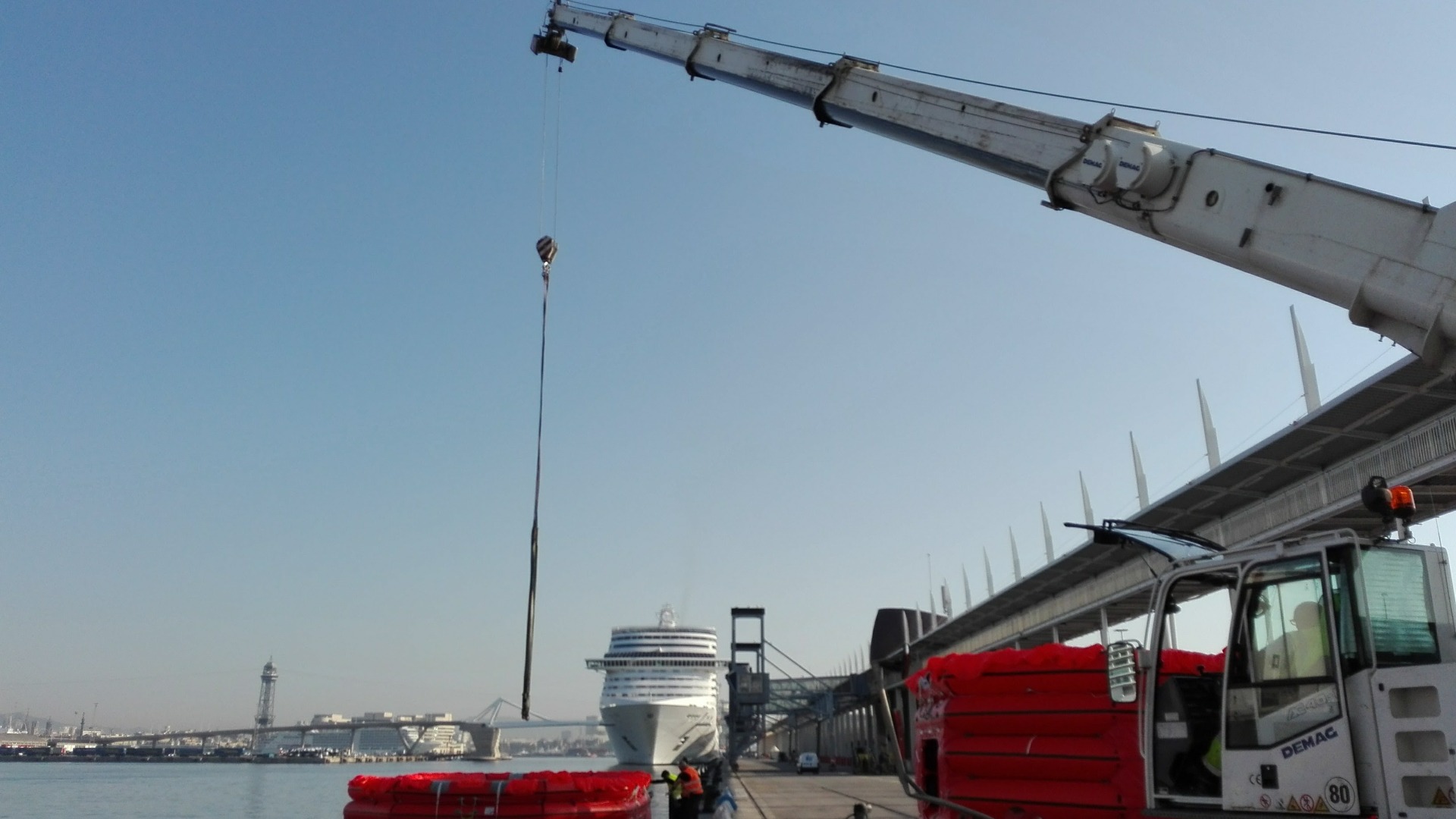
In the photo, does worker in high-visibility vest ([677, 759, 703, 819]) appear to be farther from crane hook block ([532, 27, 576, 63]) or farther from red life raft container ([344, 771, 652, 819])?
crane hook block ([532, 27, 576, 63])

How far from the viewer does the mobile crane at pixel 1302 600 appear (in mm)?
6207

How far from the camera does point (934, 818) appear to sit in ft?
35.3

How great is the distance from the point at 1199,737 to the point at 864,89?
10019 millimetres

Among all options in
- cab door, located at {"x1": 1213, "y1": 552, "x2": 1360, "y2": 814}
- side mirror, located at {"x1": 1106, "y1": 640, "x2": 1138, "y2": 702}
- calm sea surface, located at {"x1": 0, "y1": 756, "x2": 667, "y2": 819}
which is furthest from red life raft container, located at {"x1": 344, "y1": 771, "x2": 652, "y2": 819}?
calm sea surface, located at {"x1": 0, "y1": 756, "x2": 667, "y2": 819}

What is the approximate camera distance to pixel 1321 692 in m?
6.55

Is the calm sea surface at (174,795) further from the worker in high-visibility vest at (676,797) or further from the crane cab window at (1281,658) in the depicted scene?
the crane cab window at (1281,658)

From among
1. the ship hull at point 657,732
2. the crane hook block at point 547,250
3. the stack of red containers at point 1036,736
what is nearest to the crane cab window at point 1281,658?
the stack of red containers at point 1036,736

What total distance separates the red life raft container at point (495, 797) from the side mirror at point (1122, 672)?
14.2m

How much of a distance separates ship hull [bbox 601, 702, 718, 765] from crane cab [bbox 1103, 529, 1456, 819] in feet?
229

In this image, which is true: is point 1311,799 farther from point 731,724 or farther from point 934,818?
point 731,724

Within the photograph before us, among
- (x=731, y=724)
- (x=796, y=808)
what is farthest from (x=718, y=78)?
(x=731, y=724)

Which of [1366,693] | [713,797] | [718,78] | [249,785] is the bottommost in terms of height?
[249,785]

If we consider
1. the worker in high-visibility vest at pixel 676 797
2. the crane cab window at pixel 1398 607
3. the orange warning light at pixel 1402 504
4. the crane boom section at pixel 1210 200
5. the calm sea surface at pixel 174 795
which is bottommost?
the calm sea surface at pixel 174 795

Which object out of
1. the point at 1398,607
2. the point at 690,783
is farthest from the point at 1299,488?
the point at 1398,607
